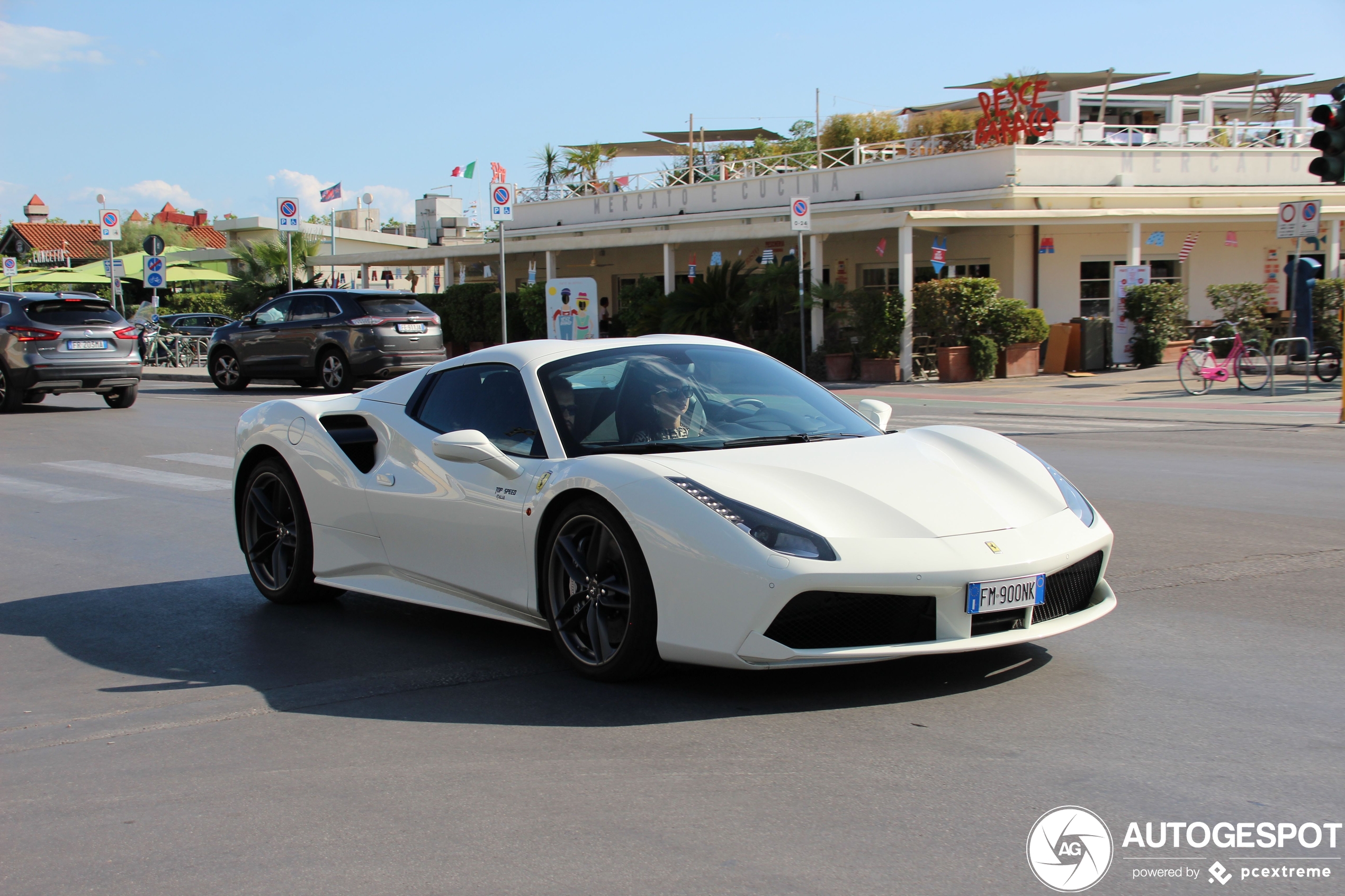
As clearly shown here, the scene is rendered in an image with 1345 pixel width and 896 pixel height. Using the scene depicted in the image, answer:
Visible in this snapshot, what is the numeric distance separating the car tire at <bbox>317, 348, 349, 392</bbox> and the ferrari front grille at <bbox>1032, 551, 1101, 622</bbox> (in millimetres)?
18435

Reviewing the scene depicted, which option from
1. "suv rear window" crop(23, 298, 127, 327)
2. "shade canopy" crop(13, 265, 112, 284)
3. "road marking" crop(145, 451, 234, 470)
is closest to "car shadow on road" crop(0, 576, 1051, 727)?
"road marking" crop(145, 451, 234, 470)

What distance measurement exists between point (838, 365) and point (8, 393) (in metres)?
15.5

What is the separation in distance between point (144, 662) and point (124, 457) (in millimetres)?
8722

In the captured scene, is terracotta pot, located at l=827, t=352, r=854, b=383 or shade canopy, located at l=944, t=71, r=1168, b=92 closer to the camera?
terracotta pot, located at l=827, t=352, r=854, b=383

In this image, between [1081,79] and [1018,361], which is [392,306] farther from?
[1081,79]

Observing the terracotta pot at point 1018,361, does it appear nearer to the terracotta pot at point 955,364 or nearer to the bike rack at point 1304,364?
the terracotta pot at point 955,364

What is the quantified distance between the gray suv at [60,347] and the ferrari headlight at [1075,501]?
1772 centimetres

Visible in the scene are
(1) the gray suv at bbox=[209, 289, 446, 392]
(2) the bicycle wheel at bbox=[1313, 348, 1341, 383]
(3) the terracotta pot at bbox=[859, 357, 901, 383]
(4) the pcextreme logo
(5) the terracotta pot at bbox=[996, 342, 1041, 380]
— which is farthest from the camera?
(3) the terracotta pot at bbox=[859, 357, 901, 383]

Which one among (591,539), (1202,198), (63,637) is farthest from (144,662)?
(1202,198)

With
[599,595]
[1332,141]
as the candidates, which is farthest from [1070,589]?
[1332,141]

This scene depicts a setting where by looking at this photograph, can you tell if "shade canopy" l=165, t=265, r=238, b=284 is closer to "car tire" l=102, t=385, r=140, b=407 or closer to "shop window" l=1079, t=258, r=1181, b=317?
"car tire" l=102, t=385, r=140, b=407

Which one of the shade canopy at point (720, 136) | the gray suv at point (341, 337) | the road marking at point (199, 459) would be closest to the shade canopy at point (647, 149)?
the shade canopy at point (720, 136)

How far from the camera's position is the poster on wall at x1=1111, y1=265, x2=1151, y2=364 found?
25391 mm

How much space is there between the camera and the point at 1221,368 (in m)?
20.5
